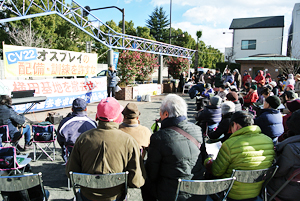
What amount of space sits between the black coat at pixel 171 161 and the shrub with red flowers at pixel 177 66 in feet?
62.7

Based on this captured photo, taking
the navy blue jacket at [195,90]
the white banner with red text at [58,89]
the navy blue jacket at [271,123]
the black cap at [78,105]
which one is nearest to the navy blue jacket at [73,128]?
the black cap at [78,105]

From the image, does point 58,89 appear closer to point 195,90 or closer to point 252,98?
point 195,90

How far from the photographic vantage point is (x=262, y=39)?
35.0m

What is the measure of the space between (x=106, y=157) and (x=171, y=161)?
2.08ft

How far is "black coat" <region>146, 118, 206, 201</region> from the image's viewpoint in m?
2.27

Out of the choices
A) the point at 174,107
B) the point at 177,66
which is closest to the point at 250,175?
the point at 174,107

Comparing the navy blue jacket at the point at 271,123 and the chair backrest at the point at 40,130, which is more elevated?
the navy blue jacket at the point at 271,123

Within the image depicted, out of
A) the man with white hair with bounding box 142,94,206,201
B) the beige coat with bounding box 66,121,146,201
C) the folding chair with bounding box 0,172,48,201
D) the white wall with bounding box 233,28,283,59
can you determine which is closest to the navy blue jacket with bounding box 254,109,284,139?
the man with white hair with bounding box 142,94,206,201

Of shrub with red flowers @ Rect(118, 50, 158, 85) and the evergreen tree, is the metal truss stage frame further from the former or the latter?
the evergreen tree

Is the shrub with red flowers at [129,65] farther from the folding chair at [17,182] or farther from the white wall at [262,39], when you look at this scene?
the white wall at [262,39]

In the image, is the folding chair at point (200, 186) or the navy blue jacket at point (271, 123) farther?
the navy blue jacket at point (271, 123)

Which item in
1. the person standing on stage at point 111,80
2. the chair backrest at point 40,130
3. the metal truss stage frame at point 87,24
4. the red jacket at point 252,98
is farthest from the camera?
the person standing on stage at point 111,80

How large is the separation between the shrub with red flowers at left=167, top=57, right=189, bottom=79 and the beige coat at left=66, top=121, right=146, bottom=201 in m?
19.3

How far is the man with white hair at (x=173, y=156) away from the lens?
7.46ft
